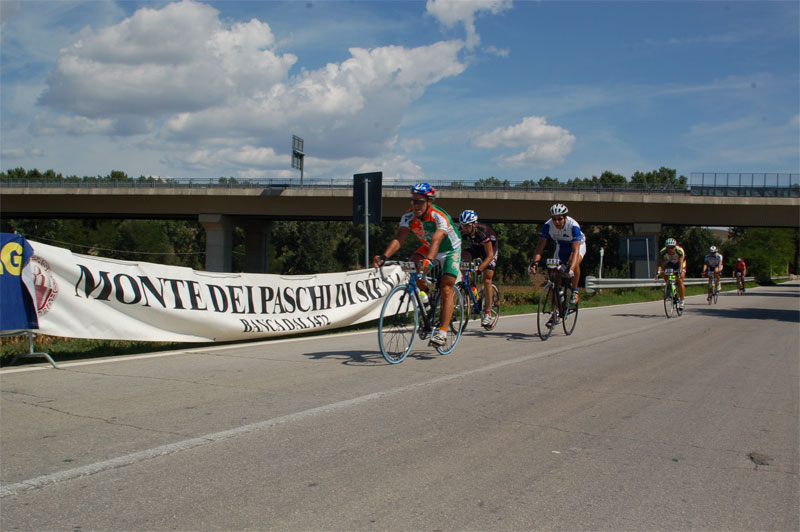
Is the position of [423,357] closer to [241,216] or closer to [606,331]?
[606,331]

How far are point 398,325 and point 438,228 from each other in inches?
49.9

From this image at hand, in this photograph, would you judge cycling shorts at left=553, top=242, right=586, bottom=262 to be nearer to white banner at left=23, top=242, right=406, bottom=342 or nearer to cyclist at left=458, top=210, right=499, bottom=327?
cyclist at left=458, top=210, right=499, bottom=327

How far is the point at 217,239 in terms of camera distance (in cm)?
5397

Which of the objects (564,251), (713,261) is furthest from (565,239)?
(713,261)

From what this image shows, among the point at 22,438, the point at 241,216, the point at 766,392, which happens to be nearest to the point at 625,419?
the point at 766,392

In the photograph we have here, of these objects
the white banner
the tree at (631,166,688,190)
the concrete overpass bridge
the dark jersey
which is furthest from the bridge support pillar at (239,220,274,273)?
the tree at (631,166,688,190)

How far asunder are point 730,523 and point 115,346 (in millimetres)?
8260

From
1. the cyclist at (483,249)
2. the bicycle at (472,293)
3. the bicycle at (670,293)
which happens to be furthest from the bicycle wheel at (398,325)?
the bicycle at (670,293)

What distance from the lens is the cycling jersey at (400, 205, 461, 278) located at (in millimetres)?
7613

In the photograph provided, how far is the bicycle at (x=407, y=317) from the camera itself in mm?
7355

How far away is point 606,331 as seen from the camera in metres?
11.9

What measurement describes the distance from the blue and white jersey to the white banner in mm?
3081

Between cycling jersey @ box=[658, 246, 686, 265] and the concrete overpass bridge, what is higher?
the concrete overpass bridge

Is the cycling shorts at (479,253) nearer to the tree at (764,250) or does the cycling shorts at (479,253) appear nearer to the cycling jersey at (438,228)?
the cycling jersey at (438,228)
